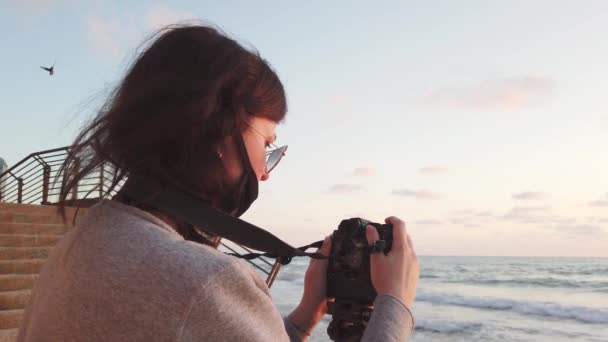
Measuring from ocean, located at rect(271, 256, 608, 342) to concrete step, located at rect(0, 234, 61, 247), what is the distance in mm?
3481

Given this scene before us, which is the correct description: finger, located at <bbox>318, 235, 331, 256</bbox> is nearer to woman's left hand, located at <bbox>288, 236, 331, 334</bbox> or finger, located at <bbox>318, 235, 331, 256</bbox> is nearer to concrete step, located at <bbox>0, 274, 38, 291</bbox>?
woman's left hand, located at <bbox>288, 236, 331, 334</bbox>

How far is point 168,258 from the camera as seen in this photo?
820 mm

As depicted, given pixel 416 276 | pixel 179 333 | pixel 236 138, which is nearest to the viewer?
pixel 179 333

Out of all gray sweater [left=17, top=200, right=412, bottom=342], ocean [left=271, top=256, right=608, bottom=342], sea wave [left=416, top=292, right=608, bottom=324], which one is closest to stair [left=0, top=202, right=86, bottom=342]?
gray sweater [left=17, top=200, right=412, bottom=342]

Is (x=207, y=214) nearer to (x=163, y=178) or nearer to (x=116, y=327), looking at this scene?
(x=163, y=178)

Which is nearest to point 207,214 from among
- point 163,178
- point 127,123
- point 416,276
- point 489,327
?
point 163,178

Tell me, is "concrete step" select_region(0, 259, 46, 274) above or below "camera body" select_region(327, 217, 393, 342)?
below

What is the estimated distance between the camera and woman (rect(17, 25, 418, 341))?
2.65ft

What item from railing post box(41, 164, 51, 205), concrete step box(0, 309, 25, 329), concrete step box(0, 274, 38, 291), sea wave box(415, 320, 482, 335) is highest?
railing post box(41, 164, 51, 205)

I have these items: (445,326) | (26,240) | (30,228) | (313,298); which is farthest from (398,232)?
(445,326)

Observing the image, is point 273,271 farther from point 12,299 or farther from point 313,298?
point 12,299

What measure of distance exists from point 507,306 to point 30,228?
11.1m

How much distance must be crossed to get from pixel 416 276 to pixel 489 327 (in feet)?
33.6

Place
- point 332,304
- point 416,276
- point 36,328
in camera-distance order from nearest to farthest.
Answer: point 36,328
point 416,276
point 332,304
